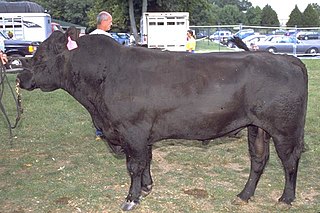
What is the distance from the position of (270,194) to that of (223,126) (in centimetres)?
125

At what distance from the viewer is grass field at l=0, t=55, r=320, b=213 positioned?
4.73 metres

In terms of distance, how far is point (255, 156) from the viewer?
15.9 feet

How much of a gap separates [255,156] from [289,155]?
0.51 metres

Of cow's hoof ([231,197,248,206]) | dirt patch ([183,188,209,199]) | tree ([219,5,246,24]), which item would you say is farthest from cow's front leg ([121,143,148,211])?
tree ([219,5,246,24])

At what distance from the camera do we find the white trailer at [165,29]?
23859 mm

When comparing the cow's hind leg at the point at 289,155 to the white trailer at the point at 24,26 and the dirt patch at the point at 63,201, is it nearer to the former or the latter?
the dirt patch at the point at 63,201

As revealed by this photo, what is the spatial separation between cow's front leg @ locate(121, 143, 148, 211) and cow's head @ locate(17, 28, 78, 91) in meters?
1.06

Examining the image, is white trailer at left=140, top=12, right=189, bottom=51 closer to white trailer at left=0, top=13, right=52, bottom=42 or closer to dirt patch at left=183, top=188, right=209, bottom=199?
white trailer at left=0, top=13, right=52, bottom=42

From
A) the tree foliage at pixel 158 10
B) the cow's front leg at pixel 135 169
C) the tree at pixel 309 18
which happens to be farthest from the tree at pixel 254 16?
the cow's front leg at pixel 135 169

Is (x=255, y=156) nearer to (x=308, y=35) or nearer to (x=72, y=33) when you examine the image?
(x=72, y=33)

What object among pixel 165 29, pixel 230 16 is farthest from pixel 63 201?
pixel 230 16

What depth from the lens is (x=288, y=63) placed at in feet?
14.2

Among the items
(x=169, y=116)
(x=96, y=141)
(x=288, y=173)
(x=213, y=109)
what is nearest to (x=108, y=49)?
(x=169, y=116)

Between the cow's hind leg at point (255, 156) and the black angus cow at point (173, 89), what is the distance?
1.26ft
